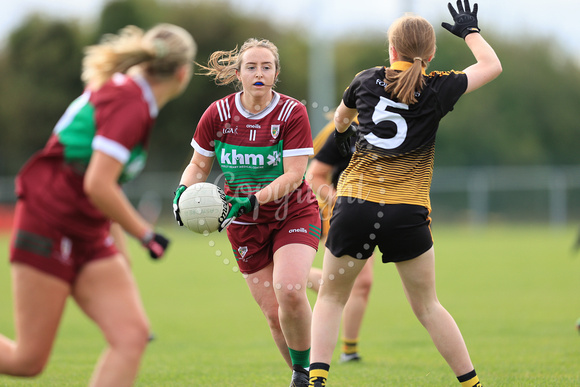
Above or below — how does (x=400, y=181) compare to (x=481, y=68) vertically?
below

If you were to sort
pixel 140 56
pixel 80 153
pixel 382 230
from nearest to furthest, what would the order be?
pixel 80 153
pixel 140 56
pixel 382 230

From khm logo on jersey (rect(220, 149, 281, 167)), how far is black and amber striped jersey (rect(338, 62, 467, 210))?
758 mm

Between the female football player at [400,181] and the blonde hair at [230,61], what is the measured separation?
3.11ft

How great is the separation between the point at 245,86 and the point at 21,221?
6.84ft

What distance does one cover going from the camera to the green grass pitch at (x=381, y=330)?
18.6 ft

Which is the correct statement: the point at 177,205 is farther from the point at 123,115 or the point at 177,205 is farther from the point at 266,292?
the point at 123,115

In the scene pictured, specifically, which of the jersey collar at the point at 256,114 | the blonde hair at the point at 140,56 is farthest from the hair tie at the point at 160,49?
the jersey collar at the point at 256,114

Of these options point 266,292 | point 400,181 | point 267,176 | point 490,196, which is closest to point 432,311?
point 400,181

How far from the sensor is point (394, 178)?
170 inches

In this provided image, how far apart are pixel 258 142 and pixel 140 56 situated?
5.46 ft

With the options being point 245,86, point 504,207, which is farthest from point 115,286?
point 504,207

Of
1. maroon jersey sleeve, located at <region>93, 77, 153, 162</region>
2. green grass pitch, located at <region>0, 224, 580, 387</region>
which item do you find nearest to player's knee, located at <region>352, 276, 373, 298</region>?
green grass pitch, located at <region>0, 224, 580, 387</region>

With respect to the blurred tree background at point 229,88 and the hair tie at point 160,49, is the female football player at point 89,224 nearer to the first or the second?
the hair tie at point 160,49

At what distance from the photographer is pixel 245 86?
4992 millimetres
